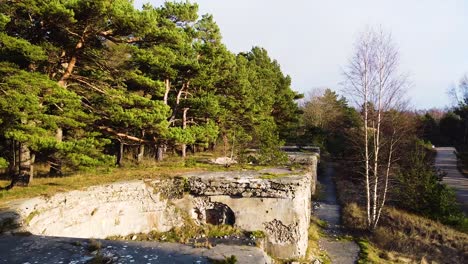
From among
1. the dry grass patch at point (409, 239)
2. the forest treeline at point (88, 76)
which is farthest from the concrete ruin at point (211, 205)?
the dry grass patch at point (409, 239)

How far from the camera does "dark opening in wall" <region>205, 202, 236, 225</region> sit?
12039 millimetres

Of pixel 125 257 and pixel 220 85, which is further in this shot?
pixel 220 85

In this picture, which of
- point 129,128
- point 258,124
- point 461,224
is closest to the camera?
point 129,128

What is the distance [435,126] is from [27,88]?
48.4 metres

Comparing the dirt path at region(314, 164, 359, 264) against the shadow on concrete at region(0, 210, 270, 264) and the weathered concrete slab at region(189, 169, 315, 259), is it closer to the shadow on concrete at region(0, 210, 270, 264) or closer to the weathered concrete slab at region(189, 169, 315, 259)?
the weathered concrete slab at region(189, 169, 315, 259)

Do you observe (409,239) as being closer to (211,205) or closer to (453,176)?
(211,205)

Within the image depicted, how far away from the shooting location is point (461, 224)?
17.6m

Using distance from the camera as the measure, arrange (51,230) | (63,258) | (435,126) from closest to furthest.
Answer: (63,258)
(51,230)
(435,126)

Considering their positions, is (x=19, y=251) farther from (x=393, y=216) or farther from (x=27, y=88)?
(x=393, y=216)

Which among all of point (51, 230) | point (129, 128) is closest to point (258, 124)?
point (129, 128)

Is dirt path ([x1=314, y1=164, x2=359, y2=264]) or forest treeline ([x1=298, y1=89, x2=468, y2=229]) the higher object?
forest treeline ([x1=298, y1=89, x2=468, y2=229])

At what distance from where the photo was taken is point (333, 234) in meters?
16.6

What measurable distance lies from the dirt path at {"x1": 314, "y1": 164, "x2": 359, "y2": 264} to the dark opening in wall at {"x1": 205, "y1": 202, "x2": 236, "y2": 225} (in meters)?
4.29

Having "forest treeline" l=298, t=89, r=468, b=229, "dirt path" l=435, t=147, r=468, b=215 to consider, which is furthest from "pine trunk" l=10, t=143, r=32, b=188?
"dirt path" l=435, t=147, r=468, b=215
